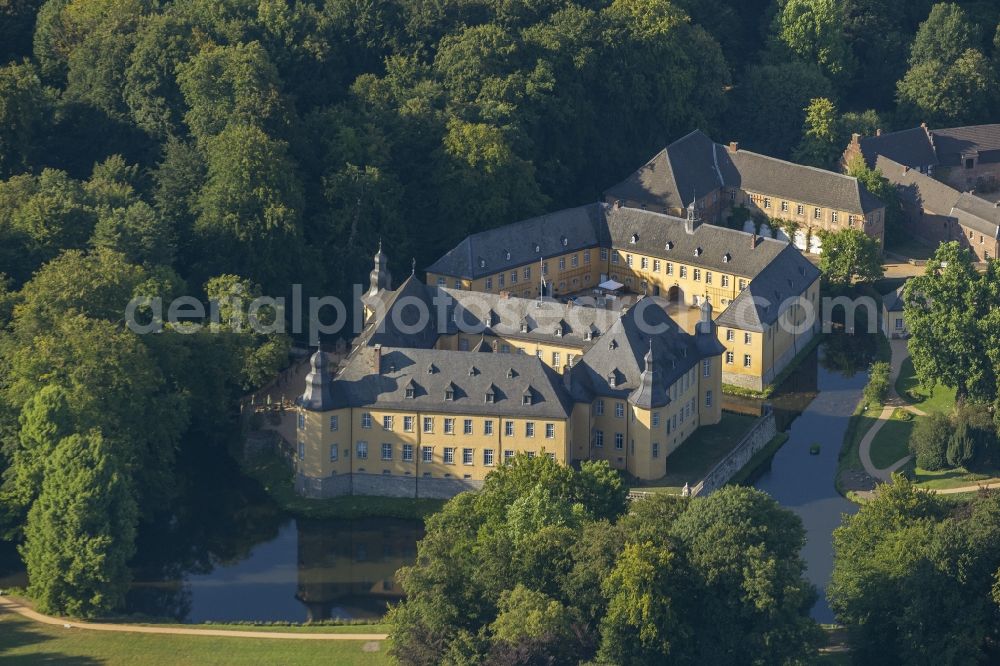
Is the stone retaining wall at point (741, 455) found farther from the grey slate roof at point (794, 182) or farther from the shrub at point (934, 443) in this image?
the grey slate roof at point (794, 182)

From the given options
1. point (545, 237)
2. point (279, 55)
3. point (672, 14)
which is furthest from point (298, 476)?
point (672, 14)

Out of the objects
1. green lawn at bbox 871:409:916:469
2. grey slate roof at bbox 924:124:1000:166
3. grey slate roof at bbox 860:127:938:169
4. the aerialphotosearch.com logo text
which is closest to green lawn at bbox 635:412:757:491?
the aerialphotosearch.com logo text

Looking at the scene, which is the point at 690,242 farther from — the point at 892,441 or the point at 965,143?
the point at 965,143

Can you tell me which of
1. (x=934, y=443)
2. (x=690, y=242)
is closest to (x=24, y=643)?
(x=934, y=443)

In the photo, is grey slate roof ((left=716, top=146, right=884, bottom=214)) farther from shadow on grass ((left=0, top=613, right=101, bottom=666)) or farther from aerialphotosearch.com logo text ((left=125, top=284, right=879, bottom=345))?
shadow on grass ((left=0, top=613, right=101, bottom=666))

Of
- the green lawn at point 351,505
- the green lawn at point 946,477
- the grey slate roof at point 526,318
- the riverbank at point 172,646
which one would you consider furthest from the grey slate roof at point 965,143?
the riverbank at point 172,646

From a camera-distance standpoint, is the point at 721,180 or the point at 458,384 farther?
the point at 721,180
